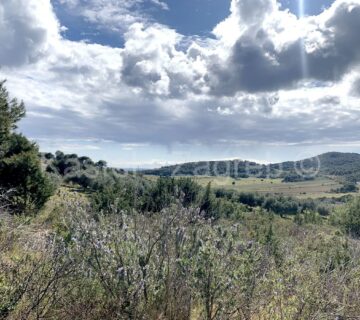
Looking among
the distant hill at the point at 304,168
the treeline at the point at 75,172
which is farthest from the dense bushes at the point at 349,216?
the distant hill at the point at 304,168

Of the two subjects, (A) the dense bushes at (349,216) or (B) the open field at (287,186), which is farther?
(B) the open field at (287,186)

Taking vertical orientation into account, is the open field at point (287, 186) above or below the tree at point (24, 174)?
below

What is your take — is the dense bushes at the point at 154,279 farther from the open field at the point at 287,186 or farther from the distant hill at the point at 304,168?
the open field at the point at 287,186

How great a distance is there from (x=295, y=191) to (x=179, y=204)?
134m

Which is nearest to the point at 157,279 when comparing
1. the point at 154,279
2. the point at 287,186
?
the point at 154,279

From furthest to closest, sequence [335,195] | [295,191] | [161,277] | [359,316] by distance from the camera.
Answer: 1. [295,191]
2. [335,195]
3. [359,316]
4. [161,277]

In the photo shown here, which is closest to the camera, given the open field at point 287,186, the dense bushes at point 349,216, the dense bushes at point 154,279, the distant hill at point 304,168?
the dense bushes at point 154,279

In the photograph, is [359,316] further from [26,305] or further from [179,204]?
[26,305]

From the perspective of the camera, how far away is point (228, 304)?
3.35m

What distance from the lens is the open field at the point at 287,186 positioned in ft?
406

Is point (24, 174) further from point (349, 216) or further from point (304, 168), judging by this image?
point (304, 168)

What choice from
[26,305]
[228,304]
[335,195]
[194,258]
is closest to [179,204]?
[194,258]

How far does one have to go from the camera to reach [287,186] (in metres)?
146

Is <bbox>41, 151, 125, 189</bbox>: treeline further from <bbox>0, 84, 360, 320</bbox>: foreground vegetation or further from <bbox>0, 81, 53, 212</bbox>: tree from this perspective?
<bbox>0, 84, 360, 320</bbox>: foreground vegetation
